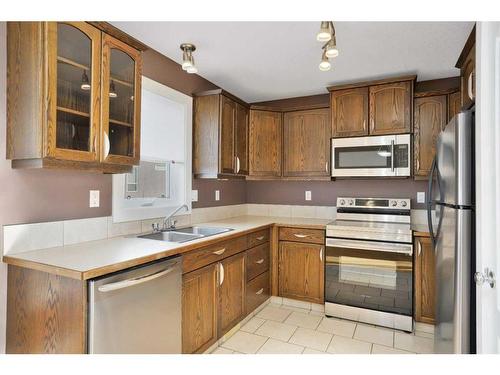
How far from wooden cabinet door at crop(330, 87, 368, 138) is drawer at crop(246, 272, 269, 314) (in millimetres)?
1704

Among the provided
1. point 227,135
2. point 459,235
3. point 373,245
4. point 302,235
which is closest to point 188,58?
point 227,135

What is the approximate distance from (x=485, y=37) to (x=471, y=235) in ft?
3.23

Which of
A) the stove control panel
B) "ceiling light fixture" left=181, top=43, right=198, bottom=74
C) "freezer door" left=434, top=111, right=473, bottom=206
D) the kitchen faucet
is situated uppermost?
"ceiling light fixture" left=181, top=43, right=198, bottom=74

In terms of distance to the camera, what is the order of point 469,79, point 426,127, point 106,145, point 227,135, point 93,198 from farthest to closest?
point 227,135, point 426,127, point 469,79, point 93,198, point 106,145

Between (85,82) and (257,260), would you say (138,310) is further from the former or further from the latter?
(257,260)

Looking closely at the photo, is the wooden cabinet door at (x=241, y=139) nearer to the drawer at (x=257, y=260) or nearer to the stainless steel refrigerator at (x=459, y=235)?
the drawer at (x=257, y=260)

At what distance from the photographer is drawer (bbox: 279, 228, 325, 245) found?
9.78 ft

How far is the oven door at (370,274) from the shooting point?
8.52ft

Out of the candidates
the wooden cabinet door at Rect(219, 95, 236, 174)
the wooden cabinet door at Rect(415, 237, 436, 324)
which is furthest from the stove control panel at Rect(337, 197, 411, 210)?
the wooden cabinet door at Rect(219, 95, 236, 174)

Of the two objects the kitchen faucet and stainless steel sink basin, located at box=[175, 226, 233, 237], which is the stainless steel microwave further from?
the kitchen faucet

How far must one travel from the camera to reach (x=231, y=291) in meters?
2.44

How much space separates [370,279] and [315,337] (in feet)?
2.41
